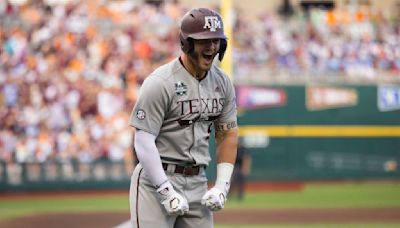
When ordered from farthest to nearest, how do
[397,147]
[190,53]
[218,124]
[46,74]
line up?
1. [397,147]
2. [46,74]
3. [218,124]
4. [190,53]

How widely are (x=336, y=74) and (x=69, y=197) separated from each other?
746 centimetres

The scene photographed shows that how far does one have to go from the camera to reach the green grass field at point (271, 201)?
15.7m

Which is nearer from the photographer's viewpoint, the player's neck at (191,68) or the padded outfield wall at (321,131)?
the player's neck at (191,68)

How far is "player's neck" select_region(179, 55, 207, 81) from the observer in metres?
4.53

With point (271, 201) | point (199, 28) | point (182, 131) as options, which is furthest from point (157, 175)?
point (271, 201)

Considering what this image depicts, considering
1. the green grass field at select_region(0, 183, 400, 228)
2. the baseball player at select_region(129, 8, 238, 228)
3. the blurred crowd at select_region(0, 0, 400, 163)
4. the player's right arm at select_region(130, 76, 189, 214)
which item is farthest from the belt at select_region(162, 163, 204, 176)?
the blurred crowd at select_region(0, 0, 400, 163)

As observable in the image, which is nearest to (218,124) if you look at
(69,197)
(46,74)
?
(69,197)

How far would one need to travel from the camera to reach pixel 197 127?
4570mm

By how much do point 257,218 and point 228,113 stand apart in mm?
9205

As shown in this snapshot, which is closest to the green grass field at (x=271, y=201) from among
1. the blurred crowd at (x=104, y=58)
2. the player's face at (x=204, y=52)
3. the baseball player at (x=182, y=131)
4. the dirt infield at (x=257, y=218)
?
the dirt infield at (x=257, y=218)

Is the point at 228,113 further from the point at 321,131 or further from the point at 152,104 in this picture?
the point at 321,131

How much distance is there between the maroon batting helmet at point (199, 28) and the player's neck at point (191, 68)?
3.9 inches

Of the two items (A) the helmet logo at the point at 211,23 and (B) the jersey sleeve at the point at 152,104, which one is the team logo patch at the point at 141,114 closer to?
(B) the jersey sleeve at the point at 152,104

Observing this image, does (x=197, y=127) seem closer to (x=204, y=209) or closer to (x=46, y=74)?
(x=204, y=209)
